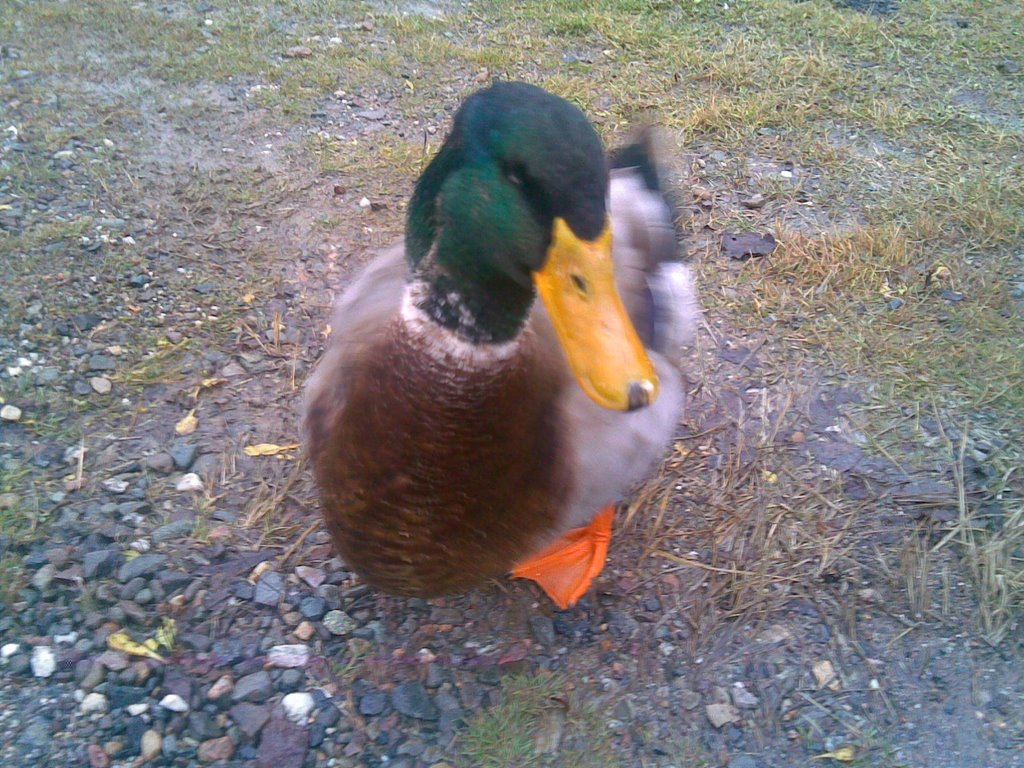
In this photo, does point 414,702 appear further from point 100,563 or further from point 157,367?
point 157,367

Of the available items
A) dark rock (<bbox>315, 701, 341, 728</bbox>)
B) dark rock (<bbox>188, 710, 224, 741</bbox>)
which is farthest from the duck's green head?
dark rock (<bbox>188, 710, 224, 741</bbox>)

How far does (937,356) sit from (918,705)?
115 cm

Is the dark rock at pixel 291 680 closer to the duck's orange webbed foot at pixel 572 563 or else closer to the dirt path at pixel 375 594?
the dirt path at pixel 375 594

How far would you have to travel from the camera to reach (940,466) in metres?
2.17

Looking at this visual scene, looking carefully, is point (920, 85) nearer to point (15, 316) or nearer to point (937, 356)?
point (937, 356)

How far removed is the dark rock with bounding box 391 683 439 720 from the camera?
66.5 inches

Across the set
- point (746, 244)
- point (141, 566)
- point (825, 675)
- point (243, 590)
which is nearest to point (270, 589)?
point (243, 590)

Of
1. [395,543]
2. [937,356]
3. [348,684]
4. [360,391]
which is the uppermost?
[360,391]

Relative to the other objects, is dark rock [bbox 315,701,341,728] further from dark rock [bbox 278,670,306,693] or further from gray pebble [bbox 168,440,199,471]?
gray pebble [bbox 168,440,199,471]

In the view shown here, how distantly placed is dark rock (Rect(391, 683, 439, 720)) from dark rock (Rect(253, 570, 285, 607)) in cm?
36

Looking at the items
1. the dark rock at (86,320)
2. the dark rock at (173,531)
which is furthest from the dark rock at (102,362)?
the dark rock at (173,531)

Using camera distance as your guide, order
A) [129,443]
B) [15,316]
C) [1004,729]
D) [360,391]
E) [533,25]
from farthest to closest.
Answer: [533,25], [15,316], [129,443], [1004,729], [360,391]

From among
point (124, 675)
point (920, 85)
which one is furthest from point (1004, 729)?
point (920, 85)

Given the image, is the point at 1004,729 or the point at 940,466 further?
the point at 940,466
